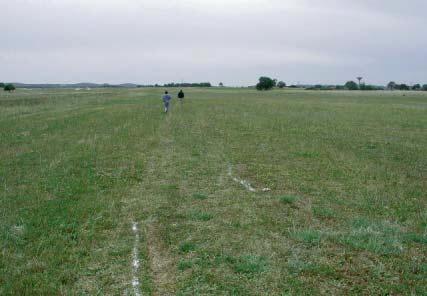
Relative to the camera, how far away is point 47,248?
6.69 m

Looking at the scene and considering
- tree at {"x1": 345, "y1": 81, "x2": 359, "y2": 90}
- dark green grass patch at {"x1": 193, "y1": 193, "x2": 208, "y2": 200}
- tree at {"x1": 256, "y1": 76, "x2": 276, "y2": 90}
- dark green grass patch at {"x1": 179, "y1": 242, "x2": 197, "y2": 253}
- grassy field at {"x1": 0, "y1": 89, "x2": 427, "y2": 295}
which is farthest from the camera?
tree at {"x1": 345, "y1": 81, "x2": 359, "y2": 90}

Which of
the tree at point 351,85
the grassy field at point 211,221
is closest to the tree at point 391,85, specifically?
the tree at point 351,85

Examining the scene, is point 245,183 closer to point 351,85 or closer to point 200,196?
point 200,196

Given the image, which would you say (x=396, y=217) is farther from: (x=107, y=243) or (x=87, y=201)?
(x=87, y=201)

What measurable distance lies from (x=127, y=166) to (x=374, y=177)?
288 inches

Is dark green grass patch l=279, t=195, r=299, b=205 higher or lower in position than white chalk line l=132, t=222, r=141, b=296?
higher

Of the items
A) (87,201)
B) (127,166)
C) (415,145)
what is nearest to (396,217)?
(87,201)

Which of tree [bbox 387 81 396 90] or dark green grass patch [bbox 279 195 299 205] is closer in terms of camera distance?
dark green grass patch [bbox 279 195 299 205]

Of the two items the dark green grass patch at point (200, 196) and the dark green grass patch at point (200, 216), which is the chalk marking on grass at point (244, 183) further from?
the dark green grass patch at point (200, 216)

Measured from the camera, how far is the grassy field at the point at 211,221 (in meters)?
5.74

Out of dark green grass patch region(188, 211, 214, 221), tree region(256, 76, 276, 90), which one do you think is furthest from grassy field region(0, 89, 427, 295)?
tree region(256, 76, 276, 90)

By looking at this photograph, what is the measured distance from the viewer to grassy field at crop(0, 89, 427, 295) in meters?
5.74

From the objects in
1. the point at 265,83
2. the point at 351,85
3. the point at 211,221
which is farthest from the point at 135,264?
the point at 351,85

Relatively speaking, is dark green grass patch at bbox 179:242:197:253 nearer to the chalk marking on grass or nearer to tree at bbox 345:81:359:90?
the chalk marking on grass
